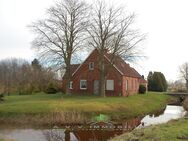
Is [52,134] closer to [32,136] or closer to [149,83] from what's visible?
[32,136]

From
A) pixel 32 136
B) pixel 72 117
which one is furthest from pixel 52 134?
pixel 72 117

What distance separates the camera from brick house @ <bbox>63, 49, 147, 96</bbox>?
4931 cm

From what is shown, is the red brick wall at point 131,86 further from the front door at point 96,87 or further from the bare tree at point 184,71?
the bare tree at point 184,71

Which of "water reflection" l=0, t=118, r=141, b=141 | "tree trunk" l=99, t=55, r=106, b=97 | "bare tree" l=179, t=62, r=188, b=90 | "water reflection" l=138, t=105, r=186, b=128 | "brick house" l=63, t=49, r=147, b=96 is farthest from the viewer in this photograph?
"bare tree" l=179, t=62, r=188, b=90

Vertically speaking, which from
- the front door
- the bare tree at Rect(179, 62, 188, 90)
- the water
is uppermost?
the bare tree at Rect(179, 62, 188, 90)

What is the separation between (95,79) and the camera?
50.4 meters

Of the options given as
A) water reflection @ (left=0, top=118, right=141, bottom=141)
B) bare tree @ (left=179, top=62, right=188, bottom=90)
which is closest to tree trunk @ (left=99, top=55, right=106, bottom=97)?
water reflection @ (left=0, top=118, right=141, bottom=141)

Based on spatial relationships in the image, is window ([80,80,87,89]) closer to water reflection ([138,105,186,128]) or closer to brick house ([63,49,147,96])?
brick house ([63,49,147,96])

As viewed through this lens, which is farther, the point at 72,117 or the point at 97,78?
the point at 97,78

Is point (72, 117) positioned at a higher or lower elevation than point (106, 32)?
lower

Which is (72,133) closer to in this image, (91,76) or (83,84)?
(91,76)

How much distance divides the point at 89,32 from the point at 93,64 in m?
6.76

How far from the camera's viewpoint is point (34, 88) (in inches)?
2302

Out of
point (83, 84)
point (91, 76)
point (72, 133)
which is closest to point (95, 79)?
point (91, 76)
